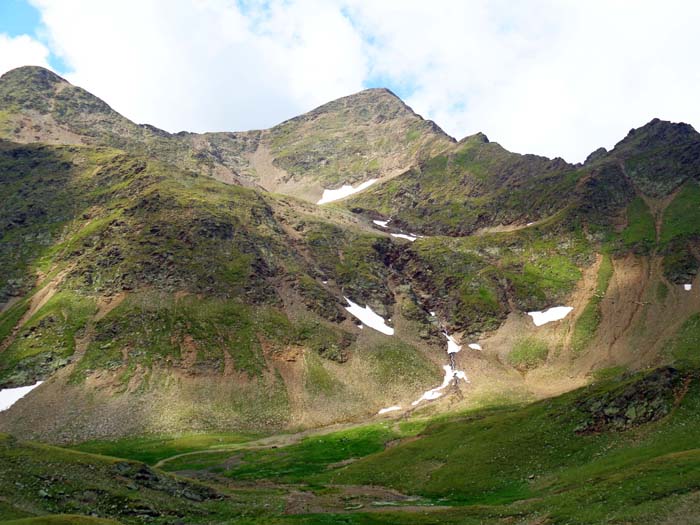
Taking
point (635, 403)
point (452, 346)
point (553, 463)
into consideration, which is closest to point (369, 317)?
point (452, 346)

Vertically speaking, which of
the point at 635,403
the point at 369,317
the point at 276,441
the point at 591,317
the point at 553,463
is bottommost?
the point at 276,441

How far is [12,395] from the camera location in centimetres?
12775

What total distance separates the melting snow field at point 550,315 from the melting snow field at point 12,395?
15617 cm

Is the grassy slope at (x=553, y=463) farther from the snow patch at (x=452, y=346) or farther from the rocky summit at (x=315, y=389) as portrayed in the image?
the snow patch at (x=452, y=346)

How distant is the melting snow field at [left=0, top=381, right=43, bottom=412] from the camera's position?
124 meters

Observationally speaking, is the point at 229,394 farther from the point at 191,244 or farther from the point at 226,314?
the point at 191,244

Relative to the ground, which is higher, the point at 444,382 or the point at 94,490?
the point at 94,490

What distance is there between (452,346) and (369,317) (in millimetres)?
31543

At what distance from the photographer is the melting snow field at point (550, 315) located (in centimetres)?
18025

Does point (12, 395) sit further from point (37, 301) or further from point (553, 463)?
point (553, 463)

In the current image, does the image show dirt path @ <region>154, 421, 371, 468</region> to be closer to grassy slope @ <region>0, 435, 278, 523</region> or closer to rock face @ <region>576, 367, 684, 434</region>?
grassy slope @ <region>0, 435, 278, 523</region>

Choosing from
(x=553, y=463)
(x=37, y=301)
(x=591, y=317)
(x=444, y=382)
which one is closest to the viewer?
(x=553, y=463)

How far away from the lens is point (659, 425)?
59.1 meters

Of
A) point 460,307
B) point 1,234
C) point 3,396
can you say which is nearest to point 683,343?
point 460,307
